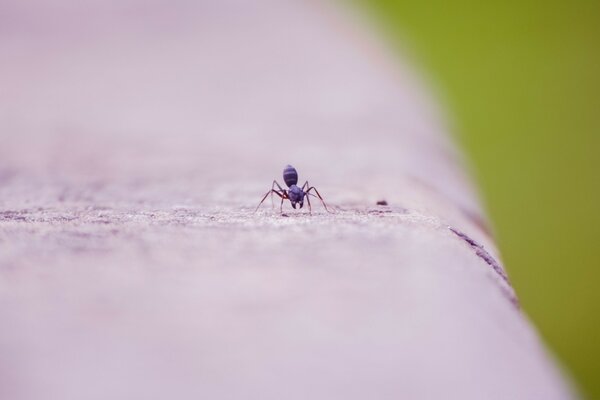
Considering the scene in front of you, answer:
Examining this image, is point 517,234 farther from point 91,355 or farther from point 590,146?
point 91,355

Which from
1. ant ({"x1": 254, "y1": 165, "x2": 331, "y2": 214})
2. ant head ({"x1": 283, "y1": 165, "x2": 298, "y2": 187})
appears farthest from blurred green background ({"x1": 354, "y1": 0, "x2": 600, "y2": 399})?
ant head ({"x1": 283, "y1": 165, "x2": 298, "y2": 187})

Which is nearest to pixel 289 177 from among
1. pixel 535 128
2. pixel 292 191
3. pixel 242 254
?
pixel 292 191

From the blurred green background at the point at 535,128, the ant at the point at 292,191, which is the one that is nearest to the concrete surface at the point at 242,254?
the ant at the point at 292,191

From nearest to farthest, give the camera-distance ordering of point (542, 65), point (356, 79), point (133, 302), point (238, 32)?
point (133, 302), point (356, 79), point (238, 32), point (542, 65)

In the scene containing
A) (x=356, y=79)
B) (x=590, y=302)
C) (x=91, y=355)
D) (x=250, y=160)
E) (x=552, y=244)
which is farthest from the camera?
(x=356, y=79)

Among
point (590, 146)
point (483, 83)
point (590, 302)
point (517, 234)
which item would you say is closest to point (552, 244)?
point (517, 234)

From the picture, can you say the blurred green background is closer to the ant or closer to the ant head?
the ant
